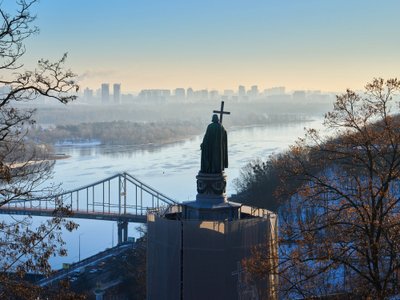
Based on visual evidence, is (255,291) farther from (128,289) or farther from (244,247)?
(128,289)

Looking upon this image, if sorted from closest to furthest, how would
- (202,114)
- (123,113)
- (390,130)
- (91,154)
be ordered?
1. (390,130)
2. (91,154)
3. (202,114)
4. (123,113)

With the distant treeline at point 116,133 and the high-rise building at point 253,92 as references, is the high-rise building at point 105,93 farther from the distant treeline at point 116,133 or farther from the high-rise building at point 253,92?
the distant treeline at point 116,133

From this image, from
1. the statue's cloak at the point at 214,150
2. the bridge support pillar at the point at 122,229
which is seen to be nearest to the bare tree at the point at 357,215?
the statue's cloak at the point at 214,150

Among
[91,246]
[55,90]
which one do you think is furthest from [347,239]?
[91,246]

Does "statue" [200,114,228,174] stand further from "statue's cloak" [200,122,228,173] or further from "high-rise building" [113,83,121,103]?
"high-rise building" [113,83,121,103]

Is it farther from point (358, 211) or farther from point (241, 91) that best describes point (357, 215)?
point (241, 91)
